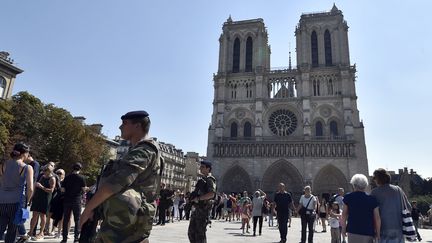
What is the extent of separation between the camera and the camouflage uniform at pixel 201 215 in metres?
4.67

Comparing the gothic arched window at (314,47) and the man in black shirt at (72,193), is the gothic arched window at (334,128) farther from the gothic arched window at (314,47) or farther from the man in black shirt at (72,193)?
the man in black shirt at (72,193)

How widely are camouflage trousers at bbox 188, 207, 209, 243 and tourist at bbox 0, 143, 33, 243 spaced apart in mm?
2444

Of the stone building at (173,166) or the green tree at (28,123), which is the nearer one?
the green tree at (28,123)

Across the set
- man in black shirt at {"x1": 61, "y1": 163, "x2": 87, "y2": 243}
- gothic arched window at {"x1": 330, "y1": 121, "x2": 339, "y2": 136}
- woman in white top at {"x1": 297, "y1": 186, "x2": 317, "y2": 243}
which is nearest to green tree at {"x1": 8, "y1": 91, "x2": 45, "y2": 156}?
man in black shirt at {"x1": 61, "y1": 163, "x2": 87, "y2": 243}

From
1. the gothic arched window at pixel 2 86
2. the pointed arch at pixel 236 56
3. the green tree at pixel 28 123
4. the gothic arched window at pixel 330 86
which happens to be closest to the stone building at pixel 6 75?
the gothic arched window at pixel 2 86

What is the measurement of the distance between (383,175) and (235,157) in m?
32.7

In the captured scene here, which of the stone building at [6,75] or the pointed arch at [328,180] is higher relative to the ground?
the stone building at [6,75]

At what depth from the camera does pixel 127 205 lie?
2.25 m

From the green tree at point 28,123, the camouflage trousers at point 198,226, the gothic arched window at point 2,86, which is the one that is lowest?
the camouflage trousers at point 198,226

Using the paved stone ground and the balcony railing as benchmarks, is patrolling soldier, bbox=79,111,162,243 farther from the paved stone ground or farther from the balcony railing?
the balcony railing

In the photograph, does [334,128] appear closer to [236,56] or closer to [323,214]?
[236,56]

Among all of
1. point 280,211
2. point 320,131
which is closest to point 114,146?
point 320,131

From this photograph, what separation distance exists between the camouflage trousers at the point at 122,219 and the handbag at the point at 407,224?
370 cm

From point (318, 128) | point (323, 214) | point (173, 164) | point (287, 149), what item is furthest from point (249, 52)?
point (323, 214)
